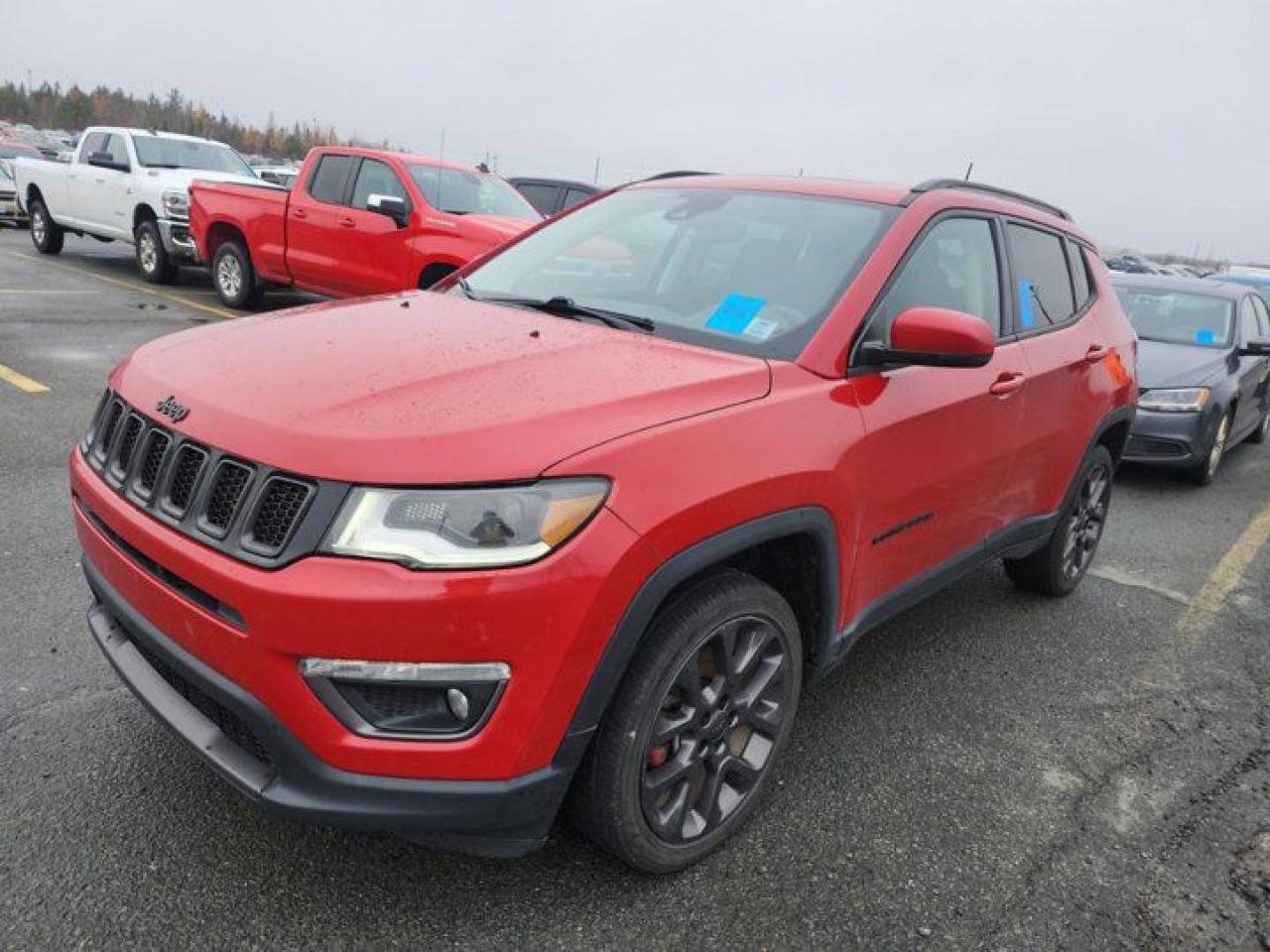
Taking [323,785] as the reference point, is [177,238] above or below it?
below

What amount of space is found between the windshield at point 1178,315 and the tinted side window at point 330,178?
7.44 m

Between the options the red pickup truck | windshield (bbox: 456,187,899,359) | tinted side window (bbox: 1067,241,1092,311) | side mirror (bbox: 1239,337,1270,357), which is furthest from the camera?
the red pickup truck

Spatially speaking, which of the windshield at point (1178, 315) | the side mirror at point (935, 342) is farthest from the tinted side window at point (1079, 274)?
the windshield at point (1178, 315)

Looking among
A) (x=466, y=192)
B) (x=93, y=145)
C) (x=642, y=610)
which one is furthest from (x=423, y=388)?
(x=93, y=145)

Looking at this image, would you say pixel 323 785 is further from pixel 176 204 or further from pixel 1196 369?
pixel 176 204

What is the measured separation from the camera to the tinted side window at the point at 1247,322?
26.2ft

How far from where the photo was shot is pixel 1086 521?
4.52 metres

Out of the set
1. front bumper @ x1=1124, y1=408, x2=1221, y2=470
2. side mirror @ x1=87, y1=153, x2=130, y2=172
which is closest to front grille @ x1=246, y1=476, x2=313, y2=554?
front bumper @ x1=1124, y1=408, x2=1221, y2=470

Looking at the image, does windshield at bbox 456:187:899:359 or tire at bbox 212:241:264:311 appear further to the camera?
tire at bbox 212:241:264:311

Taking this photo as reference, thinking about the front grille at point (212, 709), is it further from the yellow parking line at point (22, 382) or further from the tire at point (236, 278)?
the tire at point (236, 278)

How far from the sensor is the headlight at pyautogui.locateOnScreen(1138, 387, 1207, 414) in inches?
268

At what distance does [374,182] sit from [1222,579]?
7913mm

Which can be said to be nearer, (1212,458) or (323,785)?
(323,785)

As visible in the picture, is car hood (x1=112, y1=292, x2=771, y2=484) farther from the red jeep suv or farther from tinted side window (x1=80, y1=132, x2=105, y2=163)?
tinted side window (x1=80, y1=132, x2=105, y2=163)
